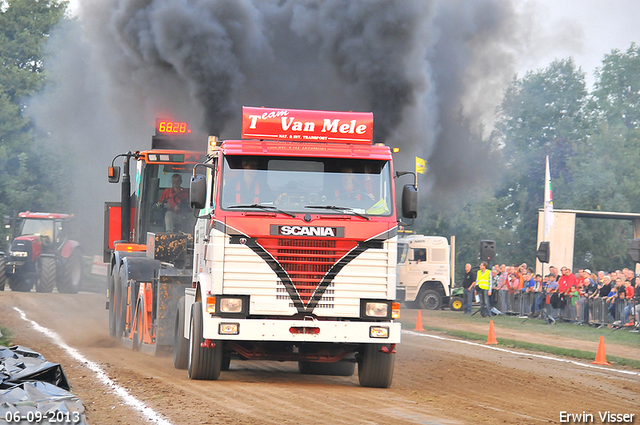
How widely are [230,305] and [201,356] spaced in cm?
95

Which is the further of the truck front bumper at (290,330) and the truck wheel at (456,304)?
the truck wheel at (456,304)

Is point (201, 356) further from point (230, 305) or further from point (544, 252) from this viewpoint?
point (544, 252)

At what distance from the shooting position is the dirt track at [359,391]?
8.18 metres

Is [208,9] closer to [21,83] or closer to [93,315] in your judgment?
[93,315]

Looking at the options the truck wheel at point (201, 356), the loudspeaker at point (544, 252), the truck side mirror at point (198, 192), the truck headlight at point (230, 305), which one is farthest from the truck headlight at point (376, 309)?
the loudspeaker at point (544, 252)

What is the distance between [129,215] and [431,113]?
21.5 feet

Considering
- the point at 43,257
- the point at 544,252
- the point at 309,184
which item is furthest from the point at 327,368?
the point at 43,257

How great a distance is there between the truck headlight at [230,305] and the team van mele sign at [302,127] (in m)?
2.03

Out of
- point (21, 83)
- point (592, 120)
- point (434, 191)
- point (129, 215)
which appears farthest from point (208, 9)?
point (592, 120)

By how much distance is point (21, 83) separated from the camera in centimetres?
4988

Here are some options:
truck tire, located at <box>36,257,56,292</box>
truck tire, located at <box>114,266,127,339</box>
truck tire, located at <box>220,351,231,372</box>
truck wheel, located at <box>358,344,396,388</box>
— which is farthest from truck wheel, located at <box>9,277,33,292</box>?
truck wheel, located at <box>358,344,396,388</box>

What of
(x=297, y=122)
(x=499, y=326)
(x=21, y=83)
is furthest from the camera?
(x=21, y=83)

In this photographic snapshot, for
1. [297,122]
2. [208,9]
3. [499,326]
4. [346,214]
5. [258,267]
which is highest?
[208,9]

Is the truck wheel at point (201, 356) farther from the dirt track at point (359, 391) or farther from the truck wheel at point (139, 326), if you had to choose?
the truck wheel at point (139, 326)
